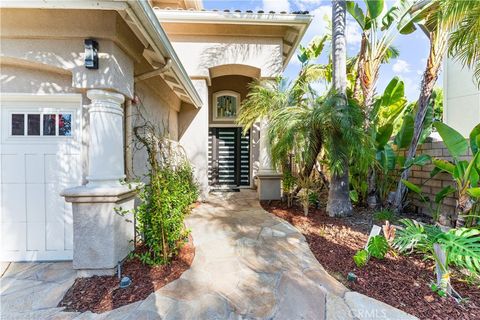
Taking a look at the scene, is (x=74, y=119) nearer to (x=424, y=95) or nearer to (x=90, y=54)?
(x=90, y=54)

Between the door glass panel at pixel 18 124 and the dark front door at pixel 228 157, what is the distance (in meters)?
6.16

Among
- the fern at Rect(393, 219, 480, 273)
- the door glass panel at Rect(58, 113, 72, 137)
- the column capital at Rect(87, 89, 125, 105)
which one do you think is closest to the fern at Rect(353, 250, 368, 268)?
the fern at Rect(393, 219, 480, 273)

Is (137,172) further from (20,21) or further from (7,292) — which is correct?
(20,21)

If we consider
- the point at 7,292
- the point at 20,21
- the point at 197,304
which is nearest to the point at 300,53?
the point at 20,21

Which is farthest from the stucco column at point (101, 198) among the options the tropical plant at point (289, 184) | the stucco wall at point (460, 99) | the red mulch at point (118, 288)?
the stucco wall at point (460, 99)

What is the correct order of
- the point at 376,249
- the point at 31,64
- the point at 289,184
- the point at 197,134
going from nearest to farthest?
the point at 31,64 < the point at 376,249 < the point at 289,184 < the point at 197,134

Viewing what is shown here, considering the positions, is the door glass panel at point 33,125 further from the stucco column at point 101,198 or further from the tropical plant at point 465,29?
the tropical plant at point 465,29

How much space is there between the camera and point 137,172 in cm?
411

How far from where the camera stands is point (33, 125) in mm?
3441

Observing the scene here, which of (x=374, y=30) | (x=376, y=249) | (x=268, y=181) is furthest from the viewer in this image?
(x=268, y=181)

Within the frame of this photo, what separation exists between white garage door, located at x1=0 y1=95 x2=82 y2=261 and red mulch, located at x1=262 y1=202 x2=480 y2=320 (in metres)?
4.17

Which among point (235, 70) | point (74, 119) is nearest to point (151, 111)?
point (74, 119)

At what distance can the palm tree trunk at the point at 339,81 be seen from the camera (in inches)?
198

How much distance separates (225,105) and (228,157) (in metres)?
2.21
